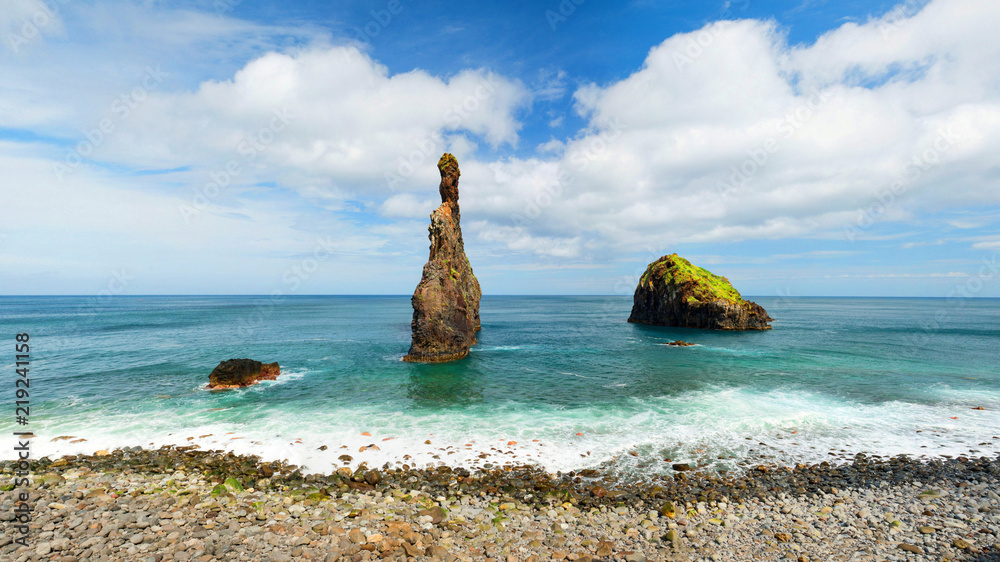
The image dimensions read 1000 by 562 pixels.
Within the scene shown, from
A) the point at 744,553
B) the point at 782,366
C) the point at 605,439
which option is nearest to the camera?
the point at 744,553

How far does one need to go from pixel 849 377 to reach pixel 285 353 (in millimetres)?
57348

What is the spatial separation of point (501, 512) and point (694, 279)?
74.1 metres

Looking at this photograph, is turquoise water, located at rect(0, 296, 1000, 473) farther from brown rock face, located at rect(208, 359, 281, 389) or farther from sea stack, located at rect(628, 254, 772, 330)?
sea stack, located at rect(628, 254, 772, 330)

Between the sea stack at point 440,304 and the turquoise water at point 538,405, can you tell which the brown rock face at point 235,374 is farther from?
the sea stack at point 440,304

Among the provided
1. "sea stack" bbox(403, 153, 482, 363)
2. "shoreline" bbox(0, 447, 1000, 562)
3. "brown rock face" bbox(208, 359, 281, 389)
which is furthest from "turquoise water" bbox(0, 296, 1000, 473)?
"sea stack" bbox(403, 153, 482, 363)

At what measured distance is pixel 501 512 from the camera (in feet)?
41.0

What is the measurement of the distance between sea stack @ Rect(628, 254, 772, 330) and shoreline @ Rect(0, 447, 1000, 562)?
5991 cm

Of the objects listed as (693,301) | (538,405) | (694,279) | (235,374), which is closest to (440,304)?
(235,374)

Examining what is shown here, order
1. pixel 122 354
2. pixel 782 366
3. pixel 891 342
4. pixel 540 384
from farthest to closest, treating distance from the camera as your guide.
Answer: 1. pixel 891 342
2. pixel 122 354
3. pixel 782 366
4. pixel 540 384

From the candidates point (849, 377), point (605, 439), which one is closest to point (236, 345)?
point (605, 439)

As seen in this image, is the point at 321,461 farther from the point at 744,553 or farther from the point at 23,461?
the point at 744,553

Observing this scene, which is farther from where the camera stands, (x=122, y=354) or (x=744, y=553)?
(x=122, y=354)

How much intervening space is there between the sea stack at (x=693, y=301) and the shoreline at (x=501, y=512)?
5991cm

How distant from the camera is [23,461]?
15875 millimetres
